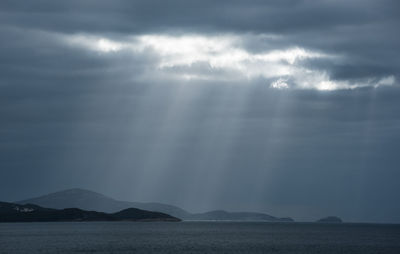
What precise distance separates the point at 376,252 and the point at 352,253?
8277 mm

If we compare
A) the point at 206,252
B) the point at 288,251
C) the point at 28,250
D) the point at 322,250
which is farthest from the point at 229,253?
the point at 28,250

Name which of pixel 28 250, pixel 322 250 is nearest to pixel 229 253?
pixel 322 250

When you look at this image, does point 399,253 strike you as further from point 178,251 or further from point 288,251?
point 178,251

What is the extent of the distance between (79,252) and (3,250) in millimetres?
20688

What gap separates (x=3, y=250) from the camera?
137875mm

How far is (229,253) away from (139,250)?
2318 centimetres

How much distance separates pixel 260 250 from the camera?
13925 centimetres

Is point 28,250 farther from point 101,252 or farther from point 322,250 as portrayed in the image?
point 322,250

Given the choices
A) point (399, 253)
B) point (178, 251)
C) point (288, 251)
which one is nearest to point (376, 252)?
point (399, 253)

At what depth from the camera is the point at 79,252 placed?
5231 inches

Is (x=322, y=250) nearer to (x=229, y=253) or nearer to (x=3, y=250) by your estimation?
(x=229, y=253)

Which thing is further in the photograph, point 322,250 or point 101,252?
point 322,250

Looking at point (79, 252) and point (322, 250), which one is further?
point (322, 250)

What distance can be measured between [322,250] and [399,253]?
732 inches
